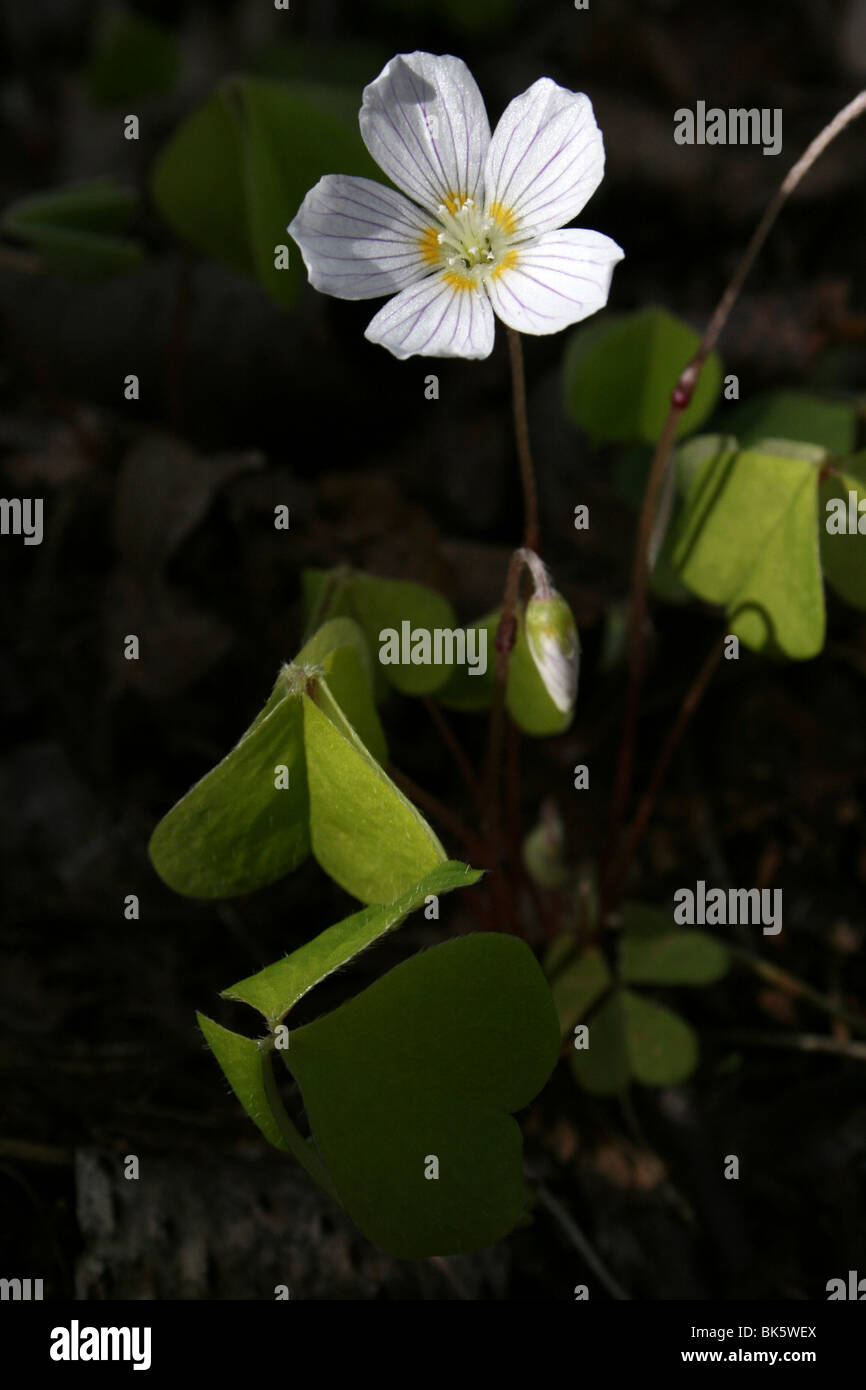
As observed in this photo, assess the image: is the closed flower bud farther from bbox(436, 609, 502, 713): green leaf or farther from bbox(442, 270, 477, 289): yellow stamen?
bbox(442, 270, 477, 289): yellow stamen

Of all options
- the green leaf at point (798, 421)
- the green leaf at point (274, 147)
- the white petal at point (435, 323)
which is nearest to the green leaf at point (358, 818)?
the white petal at point (435, 323)

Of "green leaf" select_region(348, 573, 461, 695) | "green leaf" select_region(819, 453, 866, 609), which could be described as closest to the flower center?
"green leaf" select_region(348, 573, 461, 695)

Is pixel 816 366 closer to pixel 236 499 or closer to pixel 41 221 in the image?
pixel 236 499

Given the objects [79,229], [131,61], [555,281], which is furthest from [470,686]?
[131,61]

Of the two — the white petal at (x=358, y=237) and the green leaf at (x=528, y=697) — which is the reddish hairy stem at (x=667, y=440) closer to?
the green leaf at (x=528, y=697)

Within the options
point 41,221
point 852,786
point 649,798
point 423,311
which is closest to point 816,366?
point 852,786
